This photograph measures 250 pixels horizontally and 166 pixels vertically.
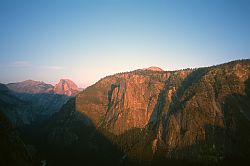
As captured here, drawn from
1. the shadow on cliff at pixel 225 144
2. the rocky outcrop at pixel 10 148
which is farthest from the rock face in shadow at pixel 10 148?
the shadow on cliff at pixel 225 144

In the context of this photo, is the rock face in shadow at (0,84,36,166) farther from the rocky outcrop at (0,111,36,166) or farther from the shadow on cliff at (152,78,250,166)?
the shadow on cliff at (152,78,250,166)

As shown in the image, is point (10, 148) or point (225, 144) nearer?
point (10, 148)

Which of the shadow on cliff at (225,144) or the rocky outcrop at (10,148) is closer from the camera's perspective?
the rocky outcrop at (10,148)

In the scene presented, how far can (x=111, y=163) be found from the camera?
170 m

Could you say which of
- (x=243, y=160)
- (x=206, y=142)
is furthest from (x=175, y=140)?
(x=243, y=160)

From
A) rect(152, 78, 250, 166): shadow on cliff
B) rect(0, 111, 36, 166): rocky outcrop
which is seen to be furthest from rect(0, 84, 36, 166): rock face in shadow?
rect(152, 78, 250, 166): shadow on cliff

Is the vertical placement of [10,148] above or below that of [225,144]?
above

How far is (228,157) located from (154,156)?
49029 mm

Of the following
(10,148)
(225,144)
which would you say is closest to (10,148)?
(10,148)

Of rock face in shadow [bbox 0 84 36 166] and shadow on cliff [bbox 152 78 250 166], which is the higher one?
rock face in shadow [bbox 0 84 36 166]

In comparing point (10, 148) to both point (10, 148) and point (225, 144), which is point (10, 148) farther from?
point (225, 144)

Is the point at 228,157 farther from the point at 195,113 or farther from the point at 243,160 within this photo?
the point at 195,113

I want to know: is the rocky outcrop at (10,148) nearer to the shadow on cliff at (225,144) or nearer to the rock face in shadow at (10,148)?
the rock face in shadow at (10,148)

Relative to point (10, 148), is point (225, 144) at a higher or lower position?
lower
